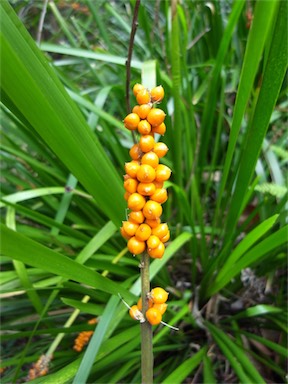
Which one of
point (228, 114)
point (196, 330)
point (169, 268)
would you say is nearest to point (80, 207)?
point (169, 268)

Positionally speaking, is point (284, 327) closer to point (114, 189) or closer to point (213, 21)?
point (114, 189)

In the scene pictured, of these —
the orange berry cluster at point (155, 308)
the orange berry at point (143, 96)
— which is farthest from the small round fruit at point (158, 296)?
the orange berry at point (143, 96)

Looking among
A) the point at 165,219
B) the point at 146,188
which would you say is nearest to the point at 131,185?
the point at 146,188

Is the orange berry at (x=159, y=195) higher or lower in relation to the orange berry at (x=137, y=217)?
higher

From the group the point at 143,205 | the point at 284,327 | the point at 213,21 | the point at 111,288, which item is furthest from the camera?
the point at 213,21

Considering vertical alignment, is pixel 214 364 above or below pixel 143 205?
below

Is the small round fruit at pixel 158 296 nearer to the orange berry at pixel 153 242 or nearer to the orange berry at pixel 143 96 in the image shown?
the orange berry at pixel 153 242

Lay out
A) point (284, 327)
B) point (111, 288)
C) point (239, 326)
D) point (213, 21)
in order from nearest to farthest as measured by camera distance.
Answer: point (111, 288) < point (284, 327) < point (239, 326) < point (213, 21)

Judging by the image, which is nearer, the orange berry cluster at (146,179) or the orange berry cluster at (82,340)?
the orange berry cluster at (146,179)

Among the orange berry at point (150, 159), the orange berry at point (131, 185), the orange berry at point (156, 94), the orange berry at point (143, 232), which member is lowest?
the orange berry at point (143, 232)
